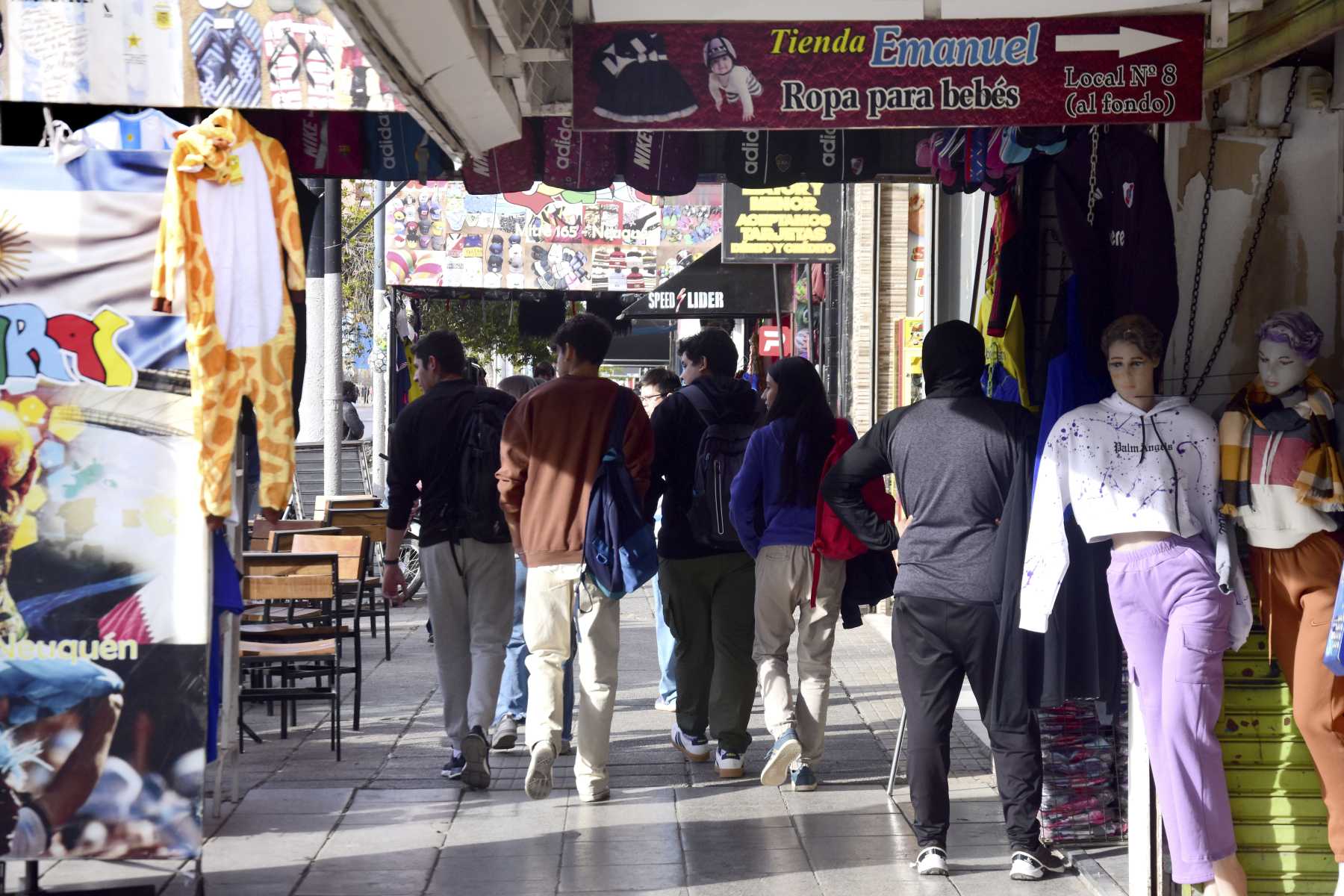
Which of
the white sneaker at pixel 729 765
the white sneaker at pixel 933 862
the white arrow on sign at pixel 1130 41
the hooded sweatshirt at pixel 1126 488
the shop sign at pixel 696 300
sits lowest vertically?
the white sneaker at pixel 729 765

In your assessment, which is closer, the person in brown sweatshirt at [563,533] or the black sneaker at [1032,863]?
the black sneaker at [1032,863]

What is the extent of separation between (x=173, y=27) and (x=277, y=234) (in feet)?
3.24

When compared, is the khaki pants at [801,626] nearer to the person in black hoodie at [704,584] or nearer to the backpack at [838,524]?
the backpack at [838,524]

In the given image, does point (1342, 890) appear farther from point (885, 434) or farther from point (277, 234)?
point (277, 234)

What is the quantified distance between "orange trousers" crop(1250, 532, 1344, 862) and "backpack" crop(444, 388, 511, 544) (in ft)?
11.5

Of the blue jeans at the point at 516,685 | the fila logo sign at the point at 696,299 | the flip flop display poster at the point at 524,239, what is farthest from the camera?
the flip flop display poster at the point at 524,239

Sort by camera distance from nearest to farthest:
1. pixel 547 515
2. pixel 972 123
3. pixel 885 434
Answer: pixel 972 123
pixel 885 434
pixel 547 515

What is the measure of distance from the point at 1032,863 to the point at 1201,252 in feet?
7.74

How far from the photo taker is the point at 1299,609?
17.0 ft

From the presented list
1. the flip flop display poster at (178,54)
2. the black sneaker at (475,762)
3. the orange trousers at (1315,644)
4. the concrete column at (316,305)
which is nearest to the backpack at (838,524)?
the black sneaker at (475,762)

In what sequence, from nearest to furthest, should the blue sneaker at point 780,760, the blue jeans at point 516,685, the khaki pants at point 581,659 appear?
the blue sneaker at point 780,760 → the khaki pants at point 581,659 → the blue jeans at point 516,685

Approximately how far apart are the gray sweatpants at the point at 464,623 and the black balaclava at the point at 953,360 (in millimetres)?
2393

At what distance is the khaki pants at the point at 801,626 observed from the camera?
723cm

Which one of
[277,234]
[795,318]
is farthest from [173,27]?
[795,318]
